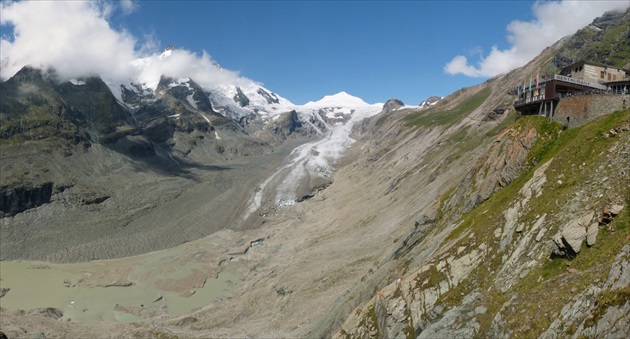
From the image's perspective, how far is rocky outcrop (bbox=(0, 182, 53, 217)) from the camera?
13525 cm

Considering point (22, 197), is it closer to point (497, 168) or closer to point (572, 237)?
point (497, 168)

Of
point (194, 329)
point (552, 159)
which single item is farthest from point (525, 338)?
point (194, 329)

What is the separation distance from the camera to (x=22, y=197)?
13938cm

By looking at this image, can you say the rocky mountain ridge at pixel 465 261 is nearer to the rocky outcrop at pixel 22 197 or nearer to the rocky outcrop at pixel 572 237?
the rocky outcrop at pixel 572 237

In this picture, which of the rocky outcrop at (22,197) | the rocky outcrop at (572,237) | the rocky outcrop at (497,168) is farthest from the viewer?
the rocky outcrop at (22,197)

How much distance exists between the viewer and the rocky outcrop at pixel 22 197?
135250 mm

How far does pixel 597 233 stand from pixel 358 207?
273 ft

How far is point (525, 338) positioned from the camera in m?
18.5

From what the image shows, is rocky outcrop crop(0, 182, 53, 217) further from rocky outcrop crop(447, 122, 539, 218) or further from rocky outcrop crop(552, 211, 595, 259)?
rocky outcrop crop(552, 211, 595, 259)

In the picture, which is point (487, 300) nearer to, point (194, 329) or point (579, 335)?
point (579, 335)

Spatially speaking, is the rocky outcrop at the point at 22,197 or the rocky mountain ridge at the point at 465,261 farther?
the rocky outcrop at the point at 22,197

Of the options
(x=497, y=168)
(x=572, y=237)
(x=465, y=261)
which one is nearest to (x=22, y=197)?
(x=497, y=168)

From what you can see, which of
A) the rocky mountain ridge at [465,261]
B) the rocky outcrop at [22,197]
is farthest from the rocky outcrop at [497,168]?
the rocky outcrop at [22,197]

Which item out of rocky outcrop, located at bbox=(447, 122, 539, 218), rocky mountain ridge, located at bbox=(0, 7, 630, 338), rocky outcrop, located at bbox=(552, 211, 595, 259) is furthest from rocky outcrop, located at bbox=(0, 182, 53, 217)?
rocky outcrop, located at bbox=(552, 211, 595, 259)
